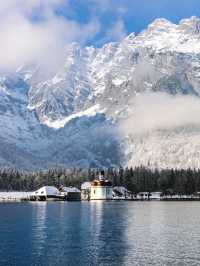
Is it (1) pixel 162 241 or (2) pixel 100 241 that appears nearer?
(1) pixel 162 241

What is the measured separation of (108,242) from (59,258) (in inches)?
656

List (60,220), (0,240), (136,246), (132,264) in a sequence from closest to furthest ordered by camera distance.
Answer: (132,264) → (136,246) → (0,240) → (60,220)

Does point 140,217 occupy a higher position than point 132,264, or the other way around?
point 140,217

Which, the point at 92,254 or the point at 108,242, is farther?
the point at 108,242

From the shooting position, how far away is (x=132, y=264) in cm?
7638

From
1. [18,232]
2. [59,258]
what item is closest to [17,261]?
[59,258]

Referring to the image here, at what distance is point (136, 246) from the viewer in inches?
3568

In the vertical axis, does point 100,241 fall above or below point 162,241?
above

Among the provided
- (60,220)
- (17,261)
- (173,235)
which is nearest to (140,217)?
(60,220)

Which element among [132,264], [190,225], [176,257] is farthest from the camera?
[190,225]

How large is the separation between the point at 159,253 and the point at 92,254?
380 inches

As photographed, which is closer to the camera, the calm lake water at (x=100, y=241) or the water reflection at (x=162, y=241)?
the calm lake water at (x=100, y=241)

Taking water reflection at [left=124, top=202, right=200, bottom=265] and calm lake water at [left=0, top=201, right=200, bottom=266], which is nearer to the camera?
calm lake water at [left=0, top=201, right=200, bottom=266]

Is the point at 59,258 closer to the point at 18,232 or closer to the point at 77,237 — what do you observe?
the point at 77,237
